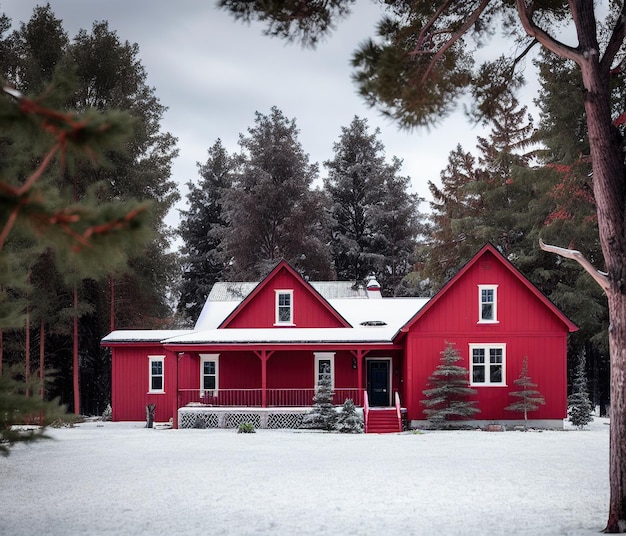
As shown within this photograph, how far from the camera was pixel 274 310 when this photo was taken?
2916 cm

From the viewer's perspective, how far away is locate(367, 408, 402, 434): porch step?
80.7ft

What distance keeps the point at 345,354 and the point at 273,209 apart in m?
20.6

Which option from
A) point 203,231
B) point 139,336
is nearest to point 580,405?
point 139,336

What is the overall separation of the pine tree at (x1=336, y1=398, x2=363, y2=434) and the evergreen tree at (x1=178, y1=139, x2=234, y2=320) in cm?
2661

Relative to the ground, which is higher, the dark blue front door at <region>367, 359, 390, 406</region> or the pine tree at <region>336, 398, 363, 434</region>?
the dark blue front door at <region>367, 359, 390, 406</region>

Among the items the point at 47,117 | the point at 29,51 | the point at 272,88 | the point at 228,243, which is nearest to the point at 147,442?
the point at 47,117

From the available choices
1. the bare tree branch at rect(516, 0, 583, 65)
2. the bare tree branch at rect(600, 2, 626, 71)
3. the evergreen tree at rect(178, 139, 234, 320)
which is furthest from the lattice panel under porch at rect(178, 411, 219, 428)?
the evergreen tree at rect(178, 139, 234, 320)

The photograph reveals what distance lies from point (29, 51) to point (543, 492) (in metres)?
30.4

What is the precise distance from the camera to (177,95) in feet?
144

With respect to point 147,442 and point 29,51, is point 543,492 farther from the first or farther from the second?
point 29,51

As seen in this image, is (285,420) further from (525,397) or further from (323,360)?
(525,397)

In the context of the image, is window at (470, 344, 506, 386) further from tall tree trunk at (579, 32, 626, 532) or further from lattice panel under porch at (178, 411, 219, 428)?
tall tree trunk at (579, 32, 626, 532)

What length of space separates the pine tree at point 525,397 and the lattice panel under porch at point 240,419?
862cm

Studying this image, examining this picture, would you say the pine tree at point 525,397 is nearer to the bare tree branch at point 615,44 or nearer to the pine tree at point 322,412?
the pine tree at point 322,412
